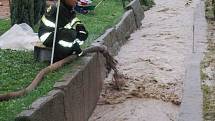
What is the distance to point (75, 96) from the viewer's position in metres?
6.93

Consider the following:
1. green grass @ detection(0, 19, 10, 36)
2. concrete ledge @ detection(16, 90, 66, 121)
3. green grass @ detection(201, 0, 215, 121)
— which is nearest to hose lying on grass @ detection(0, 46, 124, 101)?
concrete ledge @ detection(16, 90, 66, 121)

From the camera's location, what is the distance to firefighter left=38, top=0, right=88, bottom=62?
773 centimetres

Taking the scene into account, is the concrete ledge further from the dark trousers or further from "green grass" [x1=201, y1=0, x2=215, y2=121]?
"green grass" [x1=201, y1=0, x2=215, y2=121]

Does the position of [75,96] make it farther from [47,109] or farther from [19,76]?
[47,109]

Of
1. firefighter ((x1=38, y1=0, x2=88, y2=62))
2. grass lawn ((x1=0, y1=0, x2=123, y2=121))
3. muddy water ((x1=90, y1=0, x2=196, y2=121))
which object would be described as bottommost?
muddy water ((x1=90, y1=0, x2=196, y2=121))

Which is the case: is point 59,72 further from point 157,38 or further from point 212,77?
point 157,38

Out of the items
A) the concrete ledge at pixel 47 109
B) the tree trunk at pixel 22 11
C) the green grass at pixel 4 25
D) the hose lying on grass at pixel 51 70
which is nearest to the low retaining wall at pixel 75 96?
the concrete ledge at pixel 47 109

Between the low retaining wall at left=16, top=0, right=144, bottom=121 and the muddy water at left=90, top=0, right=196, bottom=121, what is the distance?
28 centimetres

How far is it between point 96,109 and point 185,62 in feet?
11.7

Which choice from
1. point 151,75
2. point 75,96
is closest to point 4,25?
point 151,75

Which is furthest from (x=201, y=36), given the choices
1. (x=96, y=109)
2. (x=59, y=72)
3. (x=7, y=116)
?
(x=7, y=116)

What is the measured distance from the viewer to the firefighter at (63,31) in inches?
305

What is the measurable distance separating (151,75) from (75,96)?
349 centimetres

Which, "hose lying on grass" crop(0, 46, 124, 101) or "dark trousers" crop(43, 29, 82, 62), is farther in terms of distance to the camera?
"dark trousers" crop(43, 29, 82, 62)
